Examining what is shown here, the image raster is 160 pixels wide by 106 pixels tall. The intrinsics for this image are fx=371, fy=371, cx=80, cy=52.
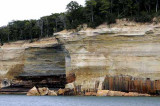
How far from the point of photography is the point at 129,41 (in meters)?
39.5

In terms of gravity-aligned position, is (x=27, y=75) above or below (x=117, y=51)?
below

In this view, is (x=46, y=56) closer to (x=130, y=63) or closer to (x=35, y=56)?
(x=35, y=56)

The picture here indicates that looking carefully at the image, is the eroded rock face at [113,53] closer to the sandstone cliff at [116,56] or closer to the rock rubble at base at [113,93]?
the sandstone cliff at [116,56]

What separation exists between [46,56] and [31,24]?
6.92 meters

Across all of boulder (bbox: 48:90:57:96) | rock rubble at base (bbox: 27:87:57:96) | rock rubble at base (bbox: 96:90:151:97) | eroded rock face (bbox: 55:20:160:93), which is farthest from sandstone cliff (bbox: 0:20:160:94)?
rock rubble at base (bbox: 27:87:57:96)

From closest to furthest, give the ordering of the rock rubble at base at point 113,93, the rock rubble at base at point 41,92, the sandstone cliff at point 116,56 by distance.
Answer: the rock rubble at base at point 113,93 < the sandstone cliff at point 116,56 < the rock rubble at base at point 41,92

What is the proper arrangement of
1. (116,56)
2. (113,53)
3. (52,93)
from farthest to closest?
(52,93) → (113,53) → (116,56)

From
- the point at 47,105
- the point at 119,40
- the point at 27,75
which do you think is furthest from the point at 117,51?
the point at 27,75

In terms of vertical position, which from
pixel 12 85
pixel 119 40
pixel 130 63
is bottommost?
pixel 12 85

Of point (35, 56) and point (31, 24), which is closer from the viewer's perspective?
point (35, 56)

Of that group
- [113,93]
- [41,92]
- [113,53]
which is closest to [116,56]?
Answer: [113,53]

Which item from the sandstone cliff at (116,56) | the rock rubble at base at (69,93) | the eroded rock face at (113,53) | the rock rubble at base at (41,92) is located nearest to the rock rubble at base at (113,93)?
the rock rubble at base at (69,93)

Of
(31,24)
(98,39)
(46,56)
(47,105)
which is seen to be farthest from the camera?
(31,24)

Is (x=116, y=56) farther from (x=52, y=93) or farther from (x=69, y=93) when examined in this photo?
(x=52, y=93)
